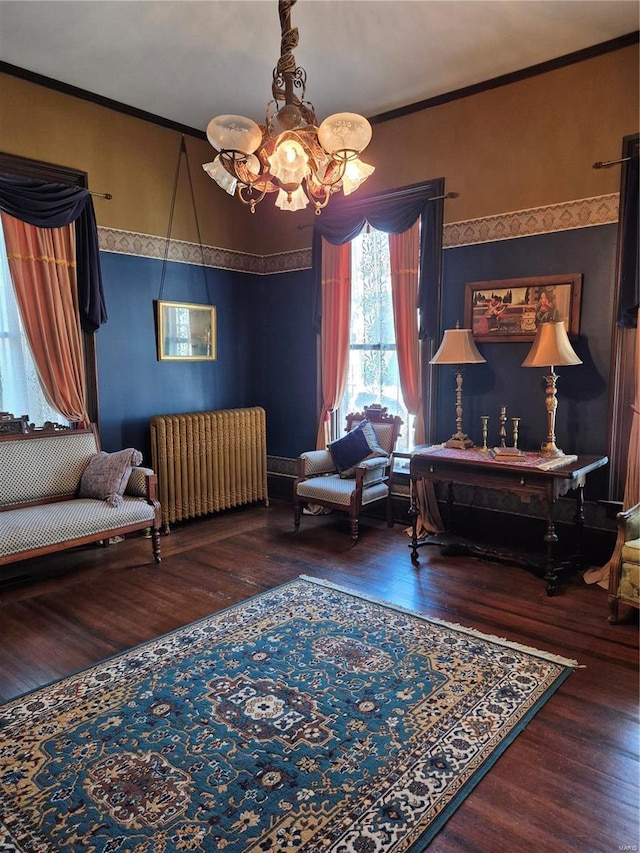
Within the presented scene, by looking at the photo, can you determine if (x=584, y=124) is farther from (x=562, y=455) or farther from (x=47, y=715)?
(x=47, y=715)

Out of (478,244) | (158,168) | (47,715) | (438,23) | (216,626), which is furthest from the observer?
(158,168)

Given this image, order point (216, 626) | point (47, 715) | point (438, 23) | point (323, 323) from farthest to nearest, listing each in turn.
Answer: point (323, 323) → point (438, 23) → point (216, 626) → point (47, 715)

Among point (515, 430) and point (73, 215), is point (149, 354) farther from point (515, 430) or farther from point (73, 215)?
point (515, 430)

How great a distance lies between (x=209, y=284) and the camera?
548 cm

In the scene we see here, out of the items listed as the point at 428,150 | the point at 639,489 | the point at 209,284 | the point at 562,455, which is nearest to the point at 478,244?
the point at 428,150

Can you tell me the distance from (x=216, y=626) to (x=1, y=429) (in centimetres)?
217

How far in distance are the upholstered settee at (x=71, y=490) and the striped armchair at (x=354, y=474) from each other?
1.26m

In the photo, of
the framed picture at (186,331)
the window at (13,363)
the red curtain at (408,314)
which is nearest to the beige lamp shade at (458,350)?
the red curtain at (408,314)

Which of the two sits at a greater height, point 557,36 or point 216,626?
point 557,36

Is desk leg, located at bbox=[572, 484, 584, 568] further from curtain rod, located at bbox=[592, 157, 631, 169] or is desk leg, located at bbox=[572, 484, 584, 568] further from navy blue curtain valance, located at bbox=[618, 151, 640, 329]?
curtain rod, located at bbox=[592, 157, 631, 169]

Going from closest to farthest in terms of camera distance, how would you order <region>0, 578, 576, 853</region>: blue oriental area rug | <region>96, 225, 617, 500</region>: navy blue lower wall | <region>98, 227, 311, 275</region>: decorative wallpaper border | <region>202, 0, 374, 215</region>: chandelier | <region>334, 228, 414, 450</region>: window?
1. <region>0, 578, 576, 853</region>: blue oriental area rug
2. <region>202, 0, 374, 215</region>: chandelier
3. <region>96, 225, 617, 500</region>: navy blue lower wall
4. <region>98, 227, 311, 275</region>: decorative wallpaper border
5. <region>334, 228, 414, 450</region>: window

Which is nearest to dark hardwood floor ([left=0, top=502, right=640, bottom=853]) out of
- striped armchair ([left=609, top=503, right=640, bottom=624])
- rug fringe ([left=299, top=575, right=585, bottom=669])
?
rug fringe ([left=299, top=575, right=585, bottom=669])

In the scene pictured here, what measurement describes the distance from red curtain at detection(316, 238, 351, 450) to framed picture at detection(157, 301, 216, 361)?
1.09 m

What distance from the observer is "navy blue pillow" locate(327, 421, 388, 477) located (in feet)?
15.6
